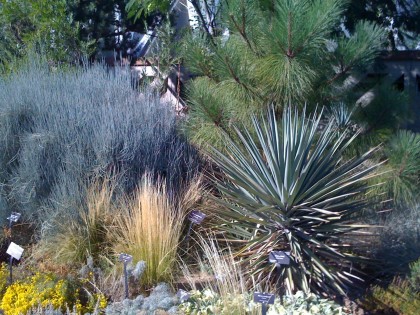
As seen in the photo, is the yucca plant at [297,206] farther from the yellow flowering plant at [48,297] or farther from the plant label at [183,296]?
the yellow flowering plant at [48,297]

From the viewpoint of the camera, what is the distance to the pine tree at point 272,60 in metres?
7.17

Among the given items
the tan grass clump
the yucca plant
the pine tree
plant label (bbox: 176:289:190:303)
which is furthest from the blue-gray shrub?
plant label (bbox: 176:289:190:303)

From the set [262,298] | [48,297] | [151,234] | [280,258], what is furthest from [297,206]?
[48,297]

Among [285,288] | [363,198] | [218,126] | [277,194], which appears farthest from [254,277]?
[218,126]

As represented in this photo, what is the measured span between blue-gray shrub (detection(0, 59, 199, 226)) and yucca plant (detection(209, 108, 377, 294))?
1393mm

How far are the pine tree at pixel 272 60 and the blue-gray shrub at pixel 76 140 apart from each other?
1.97ft

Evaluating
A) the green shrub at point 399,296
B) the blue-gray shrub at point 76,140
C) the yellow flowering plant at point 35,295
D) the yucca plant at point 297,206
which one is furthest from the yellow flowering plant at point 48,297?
the green shrub at point 399,296

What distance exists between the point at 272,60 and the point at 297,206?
1.76 meters

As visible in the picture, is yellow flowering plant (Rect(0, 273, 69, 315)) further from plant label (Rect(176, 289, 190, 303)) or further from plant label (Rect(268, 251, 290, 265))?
plant label (Rect(268, 251, 290, 265))

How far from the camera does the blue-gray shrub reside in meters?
7.81

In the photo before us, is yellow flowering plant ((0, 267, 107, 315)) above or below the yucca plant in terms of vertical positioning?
below

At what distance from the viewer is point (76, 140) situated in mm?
7926

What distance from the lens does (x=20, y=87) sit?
8711 millimetres

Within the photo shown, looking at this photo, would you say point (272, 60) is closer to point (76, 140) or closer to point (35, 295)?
point (76, 140)
